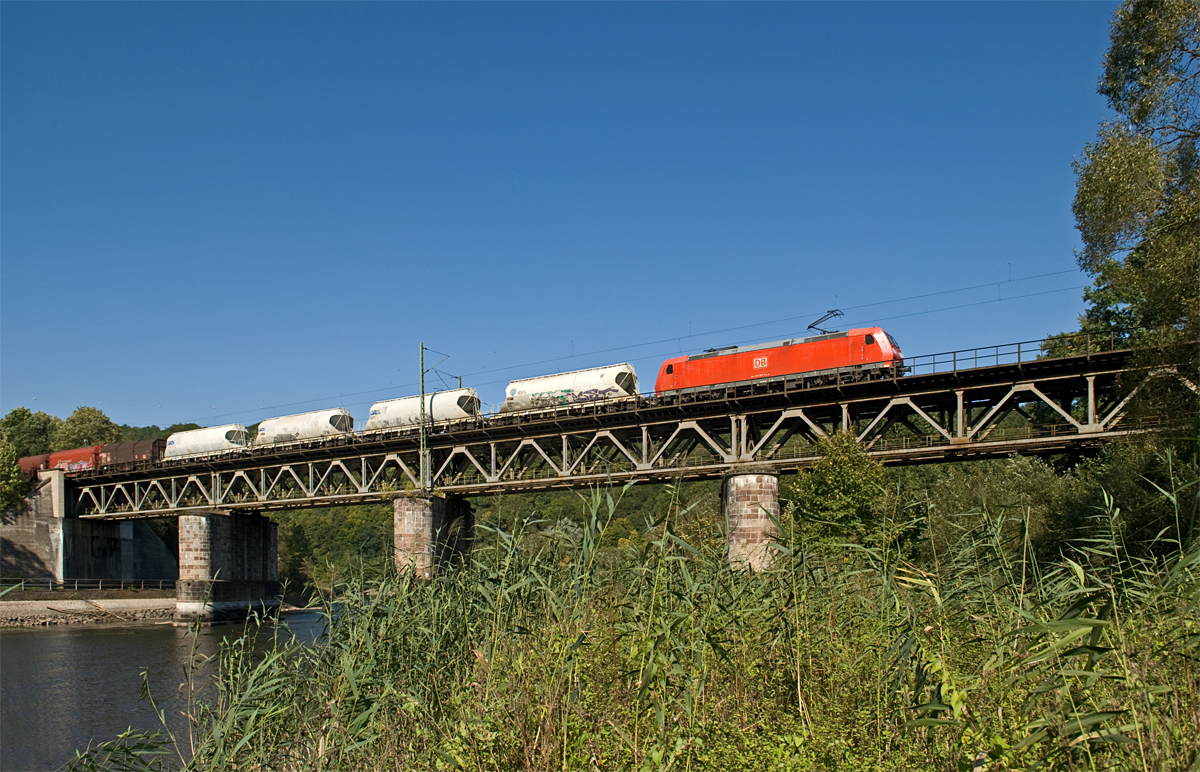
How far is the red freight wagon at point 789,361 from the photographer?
3312cm

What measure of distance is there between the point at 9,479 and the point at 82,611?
13762 millimetres

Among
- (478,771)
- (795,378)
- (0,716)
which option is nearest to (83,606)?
(0,716)

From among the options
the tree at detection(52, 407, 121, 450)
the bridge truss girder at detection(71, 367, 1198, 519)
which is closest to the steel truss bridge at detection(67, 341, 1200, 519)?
the bridge truss girder at detection(71, 367, 1198, 519)

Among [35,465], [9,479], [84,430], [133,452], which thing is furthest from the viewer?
[84,430]

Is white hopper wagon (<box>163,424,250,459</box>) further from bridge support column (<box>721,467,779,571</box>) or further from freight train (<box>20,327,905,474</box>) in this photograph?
bridge support column (<box>721,467,779,571</box>)

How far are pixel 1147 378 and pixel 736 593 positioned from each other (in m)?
15.2

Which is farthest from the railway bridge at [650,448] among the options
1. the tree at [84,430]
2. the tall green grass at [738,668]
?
the tree at [84,430]

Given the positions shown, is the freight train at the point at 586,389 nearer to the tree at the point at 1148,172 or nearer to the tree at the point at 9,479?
the tree at the point at 9,479

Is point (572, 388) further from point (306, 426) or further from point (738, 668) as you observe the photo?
point (738, 668)

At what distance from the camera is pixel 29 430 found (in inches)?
3430

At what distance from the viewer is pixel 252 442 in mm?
57469

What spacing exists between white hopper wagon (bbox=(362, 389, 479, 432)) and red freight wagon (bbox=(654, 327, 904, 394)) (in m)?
13.9

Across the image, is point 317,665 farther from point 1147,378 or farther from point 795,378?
point 795,378

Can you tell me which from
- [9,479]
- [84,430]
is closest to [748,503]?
[9,479]
